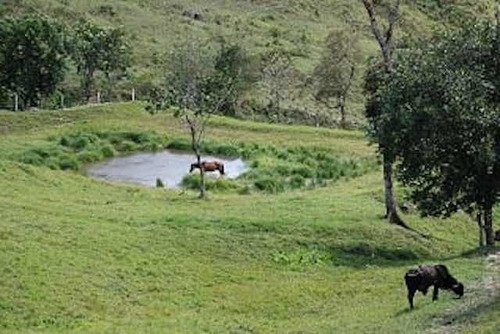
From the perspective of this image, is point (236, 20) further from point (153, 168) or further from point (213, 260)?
point (213, 260)

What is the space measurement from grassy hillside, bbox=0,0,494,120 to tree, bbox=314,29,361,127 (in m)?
2.15

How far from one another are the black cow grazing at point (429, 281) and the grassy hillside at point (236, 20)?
63.6 metres

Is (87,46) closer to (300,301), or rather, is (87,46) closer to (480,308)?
(300,301)

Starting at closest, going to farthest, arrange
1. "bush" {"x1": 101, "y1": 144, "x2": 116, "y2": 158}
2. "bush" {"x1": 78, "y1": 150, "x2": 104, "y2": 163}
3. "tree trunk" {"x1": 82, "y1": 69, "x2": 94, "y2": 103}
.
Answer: "bush" {"x1": 78, "y1": 150, "x2": 104, "y2": 163} → "bush" {"x1": 101, "y1": 144, "x2": 116, "y2": 158} → "tree trunk" {"x1": 82, "y1": 69, "x2": 94, "y2": 103}

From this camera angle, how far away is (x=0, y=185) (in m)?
38.6

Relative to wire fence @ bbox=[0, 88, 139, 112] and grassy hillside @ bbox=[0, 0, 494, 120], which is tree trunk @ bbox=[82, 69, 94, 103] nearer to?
wire fence @ bbox=[0, 88, 139, 112]

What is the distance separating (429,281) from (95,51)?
2282 inches

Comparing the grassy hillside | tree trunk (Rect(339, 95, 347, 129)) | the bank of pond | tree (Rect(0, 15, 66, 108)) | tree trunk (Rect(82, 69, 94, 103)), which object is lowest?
the bank of pond

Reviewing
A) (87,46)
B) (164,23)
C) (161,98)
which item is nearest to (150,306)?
(161,98)

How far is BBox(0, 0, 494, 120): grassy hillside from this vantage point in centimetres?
9631

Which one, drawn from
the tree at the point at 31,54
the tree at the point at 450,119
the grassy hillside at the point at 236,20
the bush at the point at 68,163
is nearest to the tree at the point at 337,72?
the grassy hillside at the point at 236,20

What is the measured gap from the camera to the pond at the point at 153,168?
170ft

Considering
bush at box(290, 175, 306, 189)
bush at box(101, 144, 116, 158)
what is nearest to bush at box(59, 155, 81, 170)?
bush at box(101, 144, 116, 158)

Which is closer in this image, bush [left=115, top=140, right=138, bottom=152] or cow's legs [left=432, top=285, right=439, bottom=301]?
cow's legs [left=432, top=285, right=439, bottom=301]
